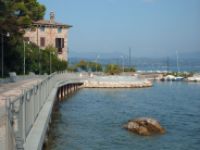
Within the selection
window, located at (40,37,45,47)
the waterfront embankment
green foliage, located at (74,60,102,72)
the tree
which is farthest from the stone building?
the tree

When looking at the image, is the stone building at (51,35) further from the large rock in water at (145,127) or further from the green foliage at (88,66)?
the large rock in water at (145,127)

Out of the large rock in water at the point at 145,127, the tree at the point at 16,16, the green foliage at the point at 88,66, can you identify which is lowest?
the large rock in water at the point at 145,127

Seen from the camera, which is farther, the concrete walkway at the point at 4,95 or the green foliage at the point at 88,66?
the green foliage at the point at 88,66

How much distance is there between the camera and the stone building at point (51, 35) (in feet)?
306

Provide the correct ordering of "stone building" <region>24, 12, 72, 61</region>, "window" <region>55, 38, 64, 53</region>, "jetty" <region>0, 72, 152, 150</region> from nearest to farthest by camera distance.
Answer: "jetty" <region>0, 72, 152, 150</region> < "stone building" <region>24, 12, 72, 61</region> < "window" <region>55, 38, 64, 53</region>

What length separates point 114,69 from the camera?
4594 inches

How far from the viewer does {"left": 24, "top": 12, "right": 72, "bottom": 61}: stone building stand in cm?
9319

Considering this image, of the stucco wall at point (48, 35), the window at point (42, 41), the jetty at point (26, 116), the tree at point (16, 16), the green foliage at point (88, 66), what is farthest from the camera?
the green foliage at point (88, 66)

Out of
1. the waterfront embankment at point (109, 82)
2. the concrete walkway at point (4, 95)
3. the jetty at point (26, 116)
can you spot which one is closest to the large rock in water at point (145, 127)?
the jetty at point (26, 116)

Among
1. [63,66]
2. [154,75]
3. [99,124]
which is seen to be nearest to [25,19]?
[99,124]

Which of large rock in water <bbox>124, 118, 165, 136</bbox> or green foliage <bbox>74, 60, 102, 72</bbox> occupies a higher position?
green foliage <bbox>74, 60, 102, 72</bbox>

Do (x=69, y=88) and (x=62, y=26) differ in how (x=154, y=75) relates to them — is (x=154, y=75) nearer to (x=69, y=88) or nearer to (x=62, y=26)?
(x=62, y=26)

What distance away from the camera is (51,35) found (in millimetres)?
94375

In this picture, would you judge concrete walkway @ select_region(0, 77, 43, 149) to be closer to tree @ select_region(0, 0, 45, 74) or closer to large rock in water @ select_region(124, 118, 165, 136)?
tree @ select_region(0, 0, 45, 74)
